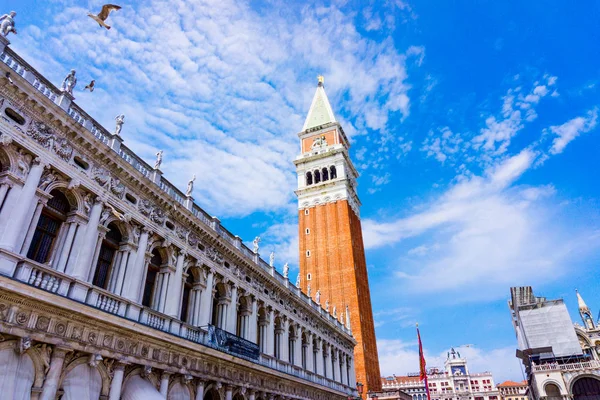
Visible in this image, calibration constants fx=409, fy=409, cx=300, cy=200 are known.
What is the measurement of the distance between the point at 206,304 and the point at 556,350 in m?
47.0

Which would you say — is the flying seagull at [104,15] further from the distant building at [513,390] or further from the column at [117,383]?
the distant building at [513,390]

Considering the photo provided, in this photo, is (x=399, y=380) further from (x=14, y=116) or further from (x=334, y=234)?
(x=14, y=116)

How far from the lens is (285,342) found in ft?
94.2

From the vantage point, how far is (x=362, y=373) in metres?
47.9

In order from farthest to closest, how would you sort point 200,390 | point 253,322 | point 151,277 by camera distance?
point 253,322 → point 151,277 → point 200,390

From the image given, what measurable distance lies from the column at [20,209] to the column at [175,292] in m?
7.31

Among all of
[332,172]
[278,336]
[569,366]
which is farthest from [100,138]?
[569,366]

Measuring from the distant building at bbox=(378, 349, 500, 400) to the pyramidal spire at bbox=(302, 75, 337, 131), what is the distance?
70.3 m


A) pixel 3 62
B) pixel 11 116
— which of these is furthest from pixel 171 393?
pixel 3 62

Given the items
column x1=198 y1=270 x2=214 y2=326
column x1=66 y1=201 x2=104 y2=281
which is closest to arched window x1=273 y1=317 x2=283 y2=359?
column x1=198 y1=270 x2=214 y2=326

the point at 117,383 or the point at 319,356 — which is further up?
the point at 319,356

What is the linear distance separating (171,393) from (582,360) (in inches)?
1925

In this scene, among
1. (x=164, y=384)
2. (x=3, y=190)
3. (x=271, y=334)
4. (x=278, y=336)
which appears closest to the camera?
(x=3, y=190)

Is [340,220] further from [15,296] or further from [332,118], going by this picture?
[15,296]
